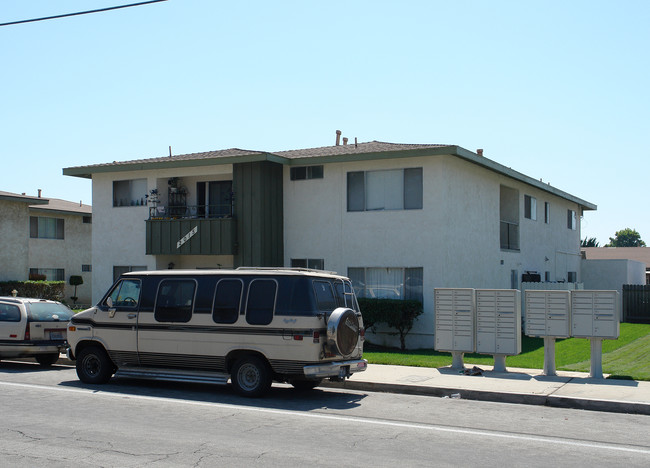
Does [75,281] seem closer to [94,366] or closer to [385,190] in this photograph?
[385,190]

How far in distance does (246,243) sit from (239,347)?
10.3 metres

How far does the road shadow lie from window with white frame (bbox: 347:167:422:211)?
27.9 feet

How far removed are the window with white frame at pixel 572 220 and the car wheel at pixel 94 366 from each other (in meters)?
26.0

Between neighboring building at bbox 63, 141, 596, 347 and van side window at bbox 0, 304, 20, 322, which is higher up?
neighboring building at bbox 63, 141, 596, 347

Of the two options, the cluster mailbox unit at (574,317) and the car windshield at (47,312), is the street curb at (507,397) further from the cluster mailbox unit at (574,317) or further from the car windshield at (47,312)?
the car windshield at (47,312)

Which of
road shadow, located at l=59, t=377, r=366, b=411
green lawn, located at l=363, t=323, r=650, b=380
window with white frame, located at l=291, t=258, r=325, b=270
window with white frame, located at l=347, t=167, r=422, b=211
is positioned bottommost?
green lawn, located at l=363, t=323, r=650, b=380

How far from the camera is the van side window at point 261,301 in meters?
11.5

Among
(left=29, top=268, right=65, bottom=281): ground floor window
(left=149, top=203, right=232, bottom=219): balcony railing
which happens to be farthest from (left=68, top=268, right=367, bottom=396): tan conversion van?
(left=29, top=268, right=65, bottom=281): ground floor window

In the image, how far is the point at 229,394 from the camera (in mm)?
12023

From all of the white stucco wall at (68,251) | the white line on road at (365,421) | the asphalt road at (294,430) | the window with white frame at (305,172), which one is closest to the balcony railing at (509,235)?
the window with white frame at (305,172)

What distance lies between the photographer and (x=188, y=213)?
23859mm

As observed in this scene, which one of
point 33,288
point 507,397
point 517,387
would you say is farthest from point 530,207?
point 33,288

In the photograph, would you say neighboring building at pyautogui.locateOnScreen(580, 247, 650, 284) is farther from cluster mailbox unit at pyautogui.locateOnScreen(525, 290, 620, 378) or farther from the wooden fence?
cluster mailbox unit at pyautogui.locateOnScreen(525, 290, 620, 378)

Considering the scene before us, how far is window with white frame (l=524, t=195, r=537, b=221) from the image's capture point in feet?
89.0
